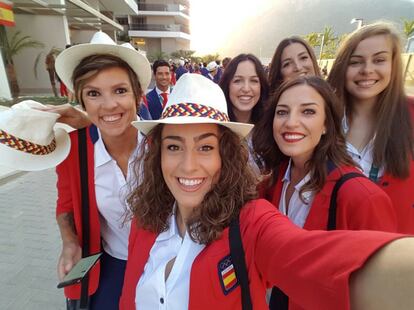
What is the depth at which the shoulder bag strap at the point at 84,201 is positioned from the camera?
162 cm

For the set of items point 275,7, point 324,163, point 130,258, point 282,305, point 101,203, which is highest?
point 275,7

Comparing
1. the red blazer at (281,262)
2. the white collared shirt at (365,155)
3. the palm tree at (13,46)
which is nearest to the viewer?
the red blazer at (281,262)

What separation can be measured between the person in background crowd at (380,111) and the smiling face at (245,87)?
2.62 feet

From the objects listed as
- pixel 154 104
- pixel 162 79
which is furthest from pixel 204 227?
pixel 162 79

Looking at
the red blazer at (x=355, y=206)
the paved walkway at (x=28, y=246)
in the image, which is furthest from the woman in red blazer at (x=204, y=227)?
the paved walkway at (x=28, y=246)

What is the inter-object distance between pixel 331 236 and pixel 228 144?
68 cm

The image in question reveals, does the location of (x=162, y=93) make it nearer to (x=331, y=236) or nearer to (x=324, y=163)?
(x=324, y=163)

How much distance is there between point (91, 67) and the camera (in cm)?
157

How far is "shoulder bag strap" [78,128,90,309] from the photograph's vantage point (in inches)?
63.9

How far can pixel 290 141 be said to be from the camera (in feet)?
5.44

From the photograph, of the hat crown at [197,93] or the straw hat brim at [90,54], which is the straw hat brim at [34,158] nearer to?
the straw hat brim at [90,54]

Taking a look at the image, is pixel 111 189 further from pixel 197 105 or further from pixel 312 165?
pixel 312 165

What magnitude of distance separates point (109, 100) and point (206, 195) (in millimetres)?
846

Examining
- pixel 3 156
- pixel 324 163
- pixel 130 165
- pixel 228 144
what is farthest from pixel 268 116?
pixel 3 156
